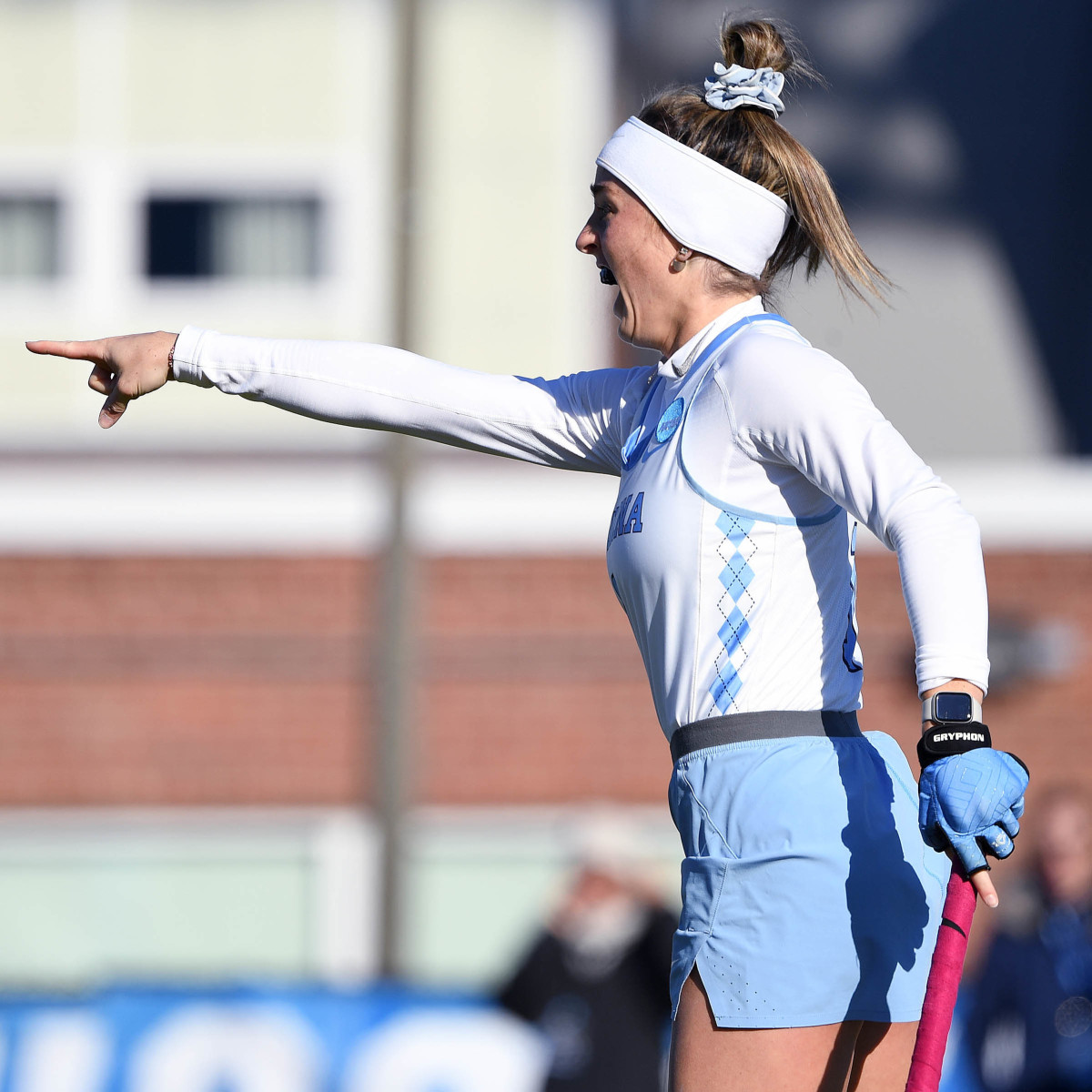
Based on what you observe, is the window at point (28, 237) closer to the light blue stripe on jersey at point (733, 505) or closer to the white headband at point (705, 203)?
the white headband at point (705, 203)

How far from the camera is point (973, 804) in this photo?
208 cm

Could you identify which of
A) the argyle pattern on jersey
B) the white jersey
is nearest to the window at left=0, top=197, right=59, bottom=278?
the white jersey

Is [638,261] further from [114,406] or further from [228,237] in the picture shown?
[228,237]

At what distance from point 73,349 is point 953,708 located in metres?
1.48

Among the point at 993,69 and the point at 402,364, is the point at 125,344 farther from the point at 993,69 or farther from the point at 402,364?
the point at 993,69

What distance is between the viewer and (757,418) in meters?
2.29

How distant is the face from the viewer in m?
2.54

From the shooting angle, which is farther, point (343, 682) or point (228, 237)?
point (228, 237)

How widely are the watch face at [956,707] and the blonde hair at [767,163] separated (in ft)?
2.20

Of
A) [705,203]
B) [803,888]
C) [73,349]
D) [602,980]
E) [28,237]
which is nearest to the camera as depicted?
[803,888]

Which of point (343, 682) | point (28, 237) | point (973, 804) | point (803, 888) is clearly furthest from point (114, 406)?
point (28, 237)

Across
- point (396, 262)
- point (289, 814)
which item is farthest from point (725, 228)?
point (289, 814)

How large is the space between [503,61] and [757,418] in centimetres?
813

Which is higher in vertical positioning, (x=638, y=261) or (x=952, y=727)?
(x=638, y=261)
